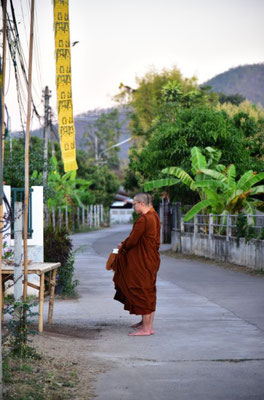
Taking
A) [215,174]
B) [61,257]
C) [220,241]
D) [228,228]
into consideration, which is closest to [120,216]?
[215,174]

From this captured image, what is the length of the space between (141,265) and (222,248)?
16227 millimetres

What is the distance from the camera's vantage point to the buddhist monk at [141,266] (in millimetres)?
10820

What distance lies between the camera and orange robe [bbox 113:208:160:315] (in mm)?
10843

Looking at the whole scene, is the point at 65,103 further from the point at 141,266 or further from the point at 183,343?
the point at 183,343

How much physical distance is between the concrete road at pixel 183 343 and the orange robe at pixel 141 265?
0.44m

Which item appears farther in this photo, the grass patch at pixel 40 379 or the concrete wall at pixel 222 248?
the concrete wall at pixel 222 248

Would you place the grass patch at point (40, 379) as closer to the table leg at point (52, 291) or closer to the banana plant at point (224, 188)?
the table leg at point (52, 291)

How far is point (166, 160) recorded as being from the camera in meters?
34.7

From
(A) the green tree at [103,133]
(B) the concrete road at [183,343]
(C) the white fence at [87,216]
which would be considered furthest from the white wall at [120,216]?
(B) the concrete road at [183,343]

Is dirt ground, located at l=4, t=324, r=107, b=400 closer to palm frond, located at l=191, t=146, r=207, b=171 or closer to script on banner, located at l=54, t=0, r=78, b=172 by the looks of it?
script on banner, located at l=54, t=0, r=78, b=172

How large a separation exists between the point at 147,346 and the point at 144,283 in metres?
1.17

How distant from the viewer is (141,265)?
1086cm

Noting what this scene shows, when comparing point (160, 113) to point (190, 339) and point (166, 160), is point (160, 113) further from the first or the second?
point (190, 339)

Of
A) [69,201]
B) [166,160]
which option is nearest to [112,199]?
[69,201]
